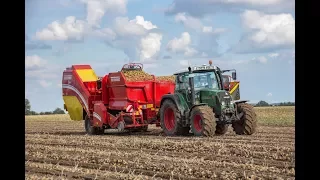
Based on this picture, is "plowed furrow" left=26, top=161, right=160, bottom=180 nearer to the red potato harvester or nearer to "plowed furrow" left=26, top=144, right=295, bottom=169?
"plowed furrow" left=26, top=144, right=295, bottom=169

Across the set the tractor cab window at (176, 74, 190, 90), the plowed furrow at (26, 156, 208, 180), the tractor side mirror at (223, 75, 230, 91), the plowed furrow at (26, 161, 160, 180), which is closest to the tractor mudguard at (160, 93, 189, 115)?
the tractor cab window at (176, 74, 190, 90)

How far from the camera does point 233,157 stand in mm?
8609

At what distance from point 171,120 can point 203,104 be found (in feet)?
5.26

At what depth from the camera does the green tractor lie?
41.8ft

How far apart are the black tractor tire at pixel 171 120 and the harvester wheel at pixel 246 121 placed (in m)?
1.39

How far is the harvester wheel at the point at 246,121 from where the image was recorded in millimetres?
13047

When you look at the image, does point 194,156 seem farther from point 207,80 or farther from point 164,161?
point 207,80

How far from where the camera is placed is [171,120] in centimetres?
1398

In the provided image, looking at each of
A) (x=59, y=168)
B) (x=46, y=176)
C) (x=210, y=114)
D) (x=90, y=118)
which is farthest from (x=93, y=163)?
(x=90, y=118)

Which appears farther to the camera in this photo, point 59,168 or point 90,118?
point 90,118

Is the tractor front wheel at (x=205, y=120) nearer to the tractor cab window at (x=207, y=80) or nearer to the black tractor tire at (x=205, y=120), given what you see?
the black tractor tire at (x=205, y=120)
